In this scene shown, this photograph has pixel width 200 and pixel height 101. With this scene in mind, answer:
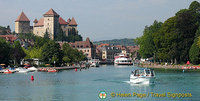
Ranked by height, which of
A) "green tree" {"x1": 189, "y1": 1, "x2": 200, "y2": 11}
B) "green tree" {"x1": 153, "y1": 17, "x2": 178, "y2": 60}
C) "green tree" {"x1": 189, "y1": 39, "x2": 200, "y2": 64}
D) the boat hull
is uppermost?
"green tree" {"x1": 189, "y1": 1, "x2": 200, "y2": 11}

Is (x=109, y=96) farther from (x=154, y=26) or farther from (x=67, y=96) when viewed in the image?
(x=154, y=26)

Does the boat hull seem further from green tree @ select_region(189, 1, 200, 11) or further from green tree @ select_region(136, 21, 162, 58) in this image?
green tree @ select_region(136, 21, 162, 58)

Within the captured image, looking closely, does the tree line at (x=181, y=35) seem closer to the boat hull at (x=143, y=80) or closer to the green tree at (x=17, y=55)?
the green tree at (x=17, y=55)

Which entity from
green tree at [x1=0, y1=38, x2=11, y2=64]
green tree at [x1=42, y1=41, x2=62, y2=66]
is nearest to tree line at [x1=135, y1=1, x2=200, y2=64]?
green tree at [x1=42, y1=41, x2=62, y2=66]

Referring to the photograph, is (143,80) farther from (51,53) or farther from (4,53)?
(51,53)

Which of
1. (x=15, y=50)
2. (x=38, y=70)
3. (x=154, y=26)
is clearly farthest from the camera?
(x=154, y=26)

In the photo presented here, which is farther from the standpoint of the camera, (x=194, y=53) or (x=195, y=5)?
(x=195, y=5)

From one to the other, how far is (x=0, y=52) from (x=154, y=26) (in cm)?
5477

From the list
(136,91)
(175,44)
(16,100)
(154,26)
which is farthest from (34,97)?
(154,26)

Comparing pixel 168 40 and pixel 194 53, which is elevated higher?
pixel 168 40

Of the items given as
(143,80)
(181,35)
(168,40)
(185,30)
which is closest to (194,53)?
(181,35)

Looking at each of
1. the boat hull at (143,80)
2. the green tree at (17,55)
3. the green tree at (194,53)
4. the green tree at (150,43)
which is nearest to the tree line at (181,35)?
the green tree at (194,53)

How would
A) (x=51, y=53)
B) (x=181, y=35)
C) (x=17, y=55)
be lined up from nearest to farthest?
(x=181, y=35)
(x=17, y=55)
(x=51, y=53)

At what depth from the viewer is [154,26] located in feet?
468
